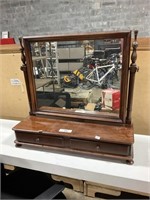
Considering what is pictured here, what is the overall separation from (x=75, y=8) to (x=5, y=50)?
2.33 m

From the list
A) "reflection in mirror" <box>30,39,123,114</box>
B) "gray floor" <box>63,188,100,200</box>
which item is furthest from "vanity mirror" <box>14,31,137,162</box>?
"gray floor" <box>63,188,100,200</box>

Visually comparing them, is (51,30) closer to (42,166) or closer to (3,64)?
(3,64)

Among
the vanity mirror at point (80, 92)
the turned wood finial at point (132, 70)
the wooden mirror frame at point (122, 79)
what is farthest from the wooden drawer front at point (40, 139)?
the turned wood finial at point (132, 70)

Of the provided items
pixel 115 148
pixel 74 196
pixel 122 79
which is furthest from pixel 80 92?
pixel 74 196

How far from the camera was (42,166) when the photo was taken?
36.3 inches

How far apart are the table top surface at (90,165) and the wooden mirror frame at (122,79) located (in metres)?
0.20

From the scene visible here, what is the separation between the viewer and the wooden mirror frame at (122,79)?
2.75 ft

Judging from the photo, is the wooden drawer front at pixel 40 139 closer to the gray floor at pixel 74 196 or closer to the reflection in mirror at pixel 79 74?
the reflection in mirror at pixel 79 74

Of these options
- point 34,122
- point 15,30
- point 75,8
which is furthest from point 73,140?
point 15,30

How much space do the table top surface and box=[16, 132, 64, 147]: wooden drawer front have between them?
0.05m

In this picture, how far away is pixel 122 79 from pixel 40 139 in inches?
20.7

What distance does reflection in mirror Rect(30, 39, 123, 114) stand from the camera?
0.93 meters

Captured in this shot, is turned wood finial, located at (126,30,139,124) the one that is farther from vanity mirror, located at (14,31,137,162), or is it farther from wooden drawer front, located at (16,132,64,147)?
wooden drawer front, located at (16,132,64,147)

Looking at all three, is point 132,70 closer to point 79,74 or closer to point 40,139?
point 79,74
